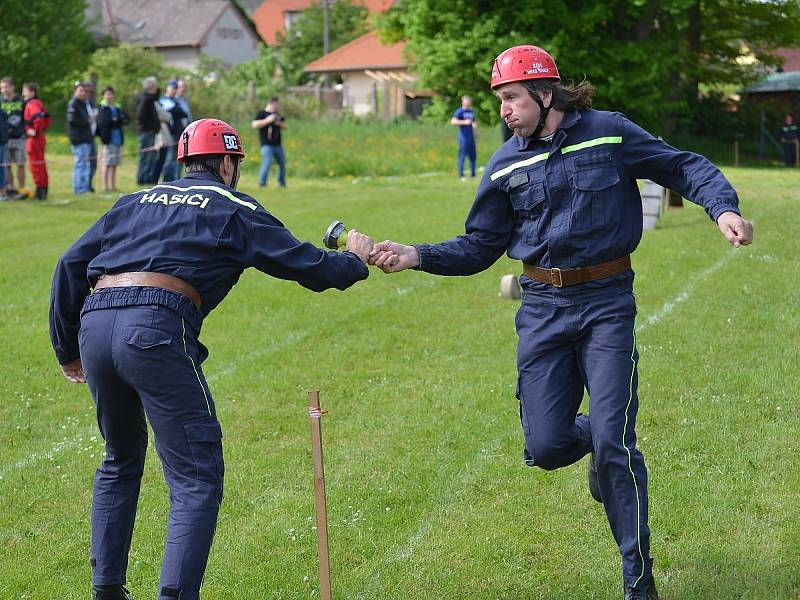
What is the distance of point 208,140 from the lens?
506 centimetres

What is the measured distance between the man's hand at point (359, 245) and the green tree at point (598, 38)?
30.2m

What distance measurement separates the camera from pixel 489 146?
3491 centimetres

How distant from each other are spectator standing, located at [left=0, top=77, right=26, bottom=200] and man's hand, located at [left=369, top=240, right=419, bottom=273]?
16722 mm

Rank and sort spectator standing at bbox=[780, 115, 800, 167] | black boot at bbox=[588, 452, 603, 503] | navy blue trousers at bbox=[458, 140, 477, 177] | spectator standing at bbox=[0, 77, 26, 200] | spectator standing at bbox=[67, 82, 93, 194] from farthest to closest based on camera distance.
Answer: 1. spectator standing at bbox=[780, 115, 800, 167]
2. navy blue trousers at bbox=[458, 140, 477, 177]
3. spectator standing at bbox=[67, 82, 93, 194]
4. spectator standing at bbox=[0, 77, 26, 200]
5. black boot at bbox=[588, 452, 603, 503]

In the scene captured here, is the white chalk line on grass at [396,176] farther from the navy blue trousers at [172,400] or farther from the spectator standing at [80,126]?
the navy blue trousers at [172,400]

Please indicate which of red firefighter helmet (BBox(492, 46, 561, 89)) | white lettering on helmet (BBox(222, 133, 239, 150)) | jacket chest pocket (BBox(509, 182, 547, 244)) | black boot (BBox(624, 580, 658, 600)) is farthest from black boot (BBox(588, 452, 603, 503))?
white lettering on helmet (BBox(222, 133, 239, 150))

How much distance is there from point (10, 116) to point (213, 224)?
58.7 ft

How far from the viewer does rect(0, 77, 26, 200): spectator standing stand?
69.1 ft

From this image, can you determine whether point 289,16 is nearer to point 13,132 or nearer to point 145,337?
point 13,132

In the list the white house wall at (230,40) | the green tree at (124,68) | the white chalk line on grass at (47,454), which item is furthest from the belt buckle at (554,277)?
the white house wall at (230,40)

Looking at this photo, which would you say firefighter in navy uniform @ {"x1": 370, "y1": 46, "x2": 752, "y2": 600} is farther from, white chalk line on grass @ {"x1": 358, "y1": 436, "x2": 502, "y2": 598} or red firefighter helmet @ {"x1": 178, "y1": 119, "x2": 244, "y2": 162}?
red firefighter helmet @ {"x1": 178, "y1": 119, "x2": 244, "y2": 162}

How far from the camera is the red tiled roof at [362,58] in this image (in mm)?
67938

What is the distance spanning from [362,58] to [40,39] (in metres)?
25.9

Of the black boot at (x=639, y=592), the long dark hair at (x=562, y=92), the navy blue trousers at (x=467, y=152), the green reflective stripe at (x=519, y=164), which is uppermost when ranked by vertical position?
the long dark hair at (x=562, y=92)
